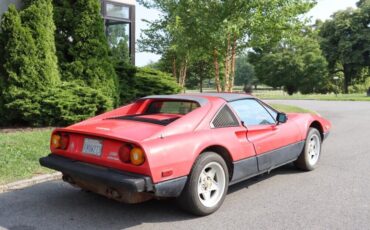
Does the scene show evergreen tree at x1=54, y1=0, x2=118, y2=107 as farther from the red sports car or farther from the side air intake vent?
the side air intake vent

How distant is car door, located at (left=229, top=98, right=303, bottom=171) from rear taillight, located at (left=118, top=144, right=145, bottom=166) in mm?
1634

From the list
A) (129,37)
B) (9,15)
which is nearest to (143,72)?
(129,37)

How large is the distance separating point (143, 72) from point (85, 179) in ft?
35.1

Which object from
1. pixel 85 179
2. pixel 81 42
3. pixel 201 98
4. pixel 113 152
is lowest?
pixel 85 179

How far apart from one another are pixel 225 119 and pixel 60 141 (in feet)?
6.47

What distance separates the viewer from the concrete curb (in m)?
5.25

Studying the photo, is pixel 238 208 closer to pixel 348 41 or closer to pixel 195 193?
pixel 195 193

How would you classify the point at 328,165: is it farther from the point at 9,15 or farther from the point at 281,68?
the point at 281,68

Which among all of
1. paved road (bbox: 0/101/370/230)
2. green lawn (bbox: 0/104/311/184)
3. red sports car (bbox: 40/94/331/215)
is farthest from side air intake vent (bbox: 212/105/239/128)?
green lawn (bbox: 0/104/311/184)

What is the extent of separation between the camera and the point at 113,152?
4.14 meters

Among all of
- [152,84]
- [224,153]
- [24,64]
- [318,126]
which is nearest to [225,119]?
[224,153]

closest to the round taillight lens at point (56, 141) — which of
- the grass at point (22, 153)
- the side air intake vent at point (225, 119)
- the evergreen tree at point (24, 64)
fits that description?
the grass at point (22, 153)

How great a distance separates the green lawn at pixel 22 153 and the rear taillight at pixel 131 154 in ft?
7.41

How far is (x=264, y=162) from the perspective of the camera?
523 centimetres
